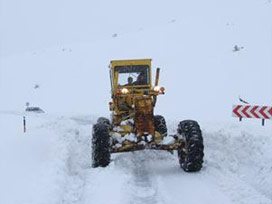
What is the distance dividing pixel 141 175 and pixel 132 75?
371cm

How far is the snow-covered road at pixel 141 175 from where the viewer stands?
27.7 ft

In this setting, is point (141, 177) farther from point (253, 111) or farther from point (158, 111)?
point (158, 111)

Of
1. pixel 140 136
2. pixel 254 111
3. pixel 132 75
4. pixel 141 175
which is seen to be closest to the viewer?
pixel 141 175

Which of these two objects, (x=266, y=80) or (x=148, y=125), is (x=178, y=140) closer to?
(x=148, y=125)

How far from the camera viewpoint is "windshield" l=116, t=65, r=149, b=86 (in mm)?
13219

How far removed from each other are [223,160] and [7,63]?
149ft

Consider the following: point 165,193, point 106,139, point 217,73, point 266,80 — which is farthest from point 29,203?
point 217,73

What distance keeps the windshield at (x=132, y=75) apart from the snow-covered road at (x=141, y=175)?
1.93m

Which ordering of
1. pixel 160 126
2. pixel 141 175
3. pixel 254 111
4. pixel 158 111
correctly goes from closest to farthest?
pixel 141 175
pixel 160 126
pixel 254 111
pixel 158 111

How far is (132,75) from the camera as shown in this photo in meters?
13.2

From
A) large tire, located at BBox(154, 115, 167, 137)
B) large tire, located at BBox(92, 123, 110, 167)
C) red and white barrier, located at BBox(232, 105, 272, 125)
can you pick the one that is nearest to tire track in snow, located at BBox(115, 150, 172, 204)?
large tire, located at BBox(92, 123, 110, 167)

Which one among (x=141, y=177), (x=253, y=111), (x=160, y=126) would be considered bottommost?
(x=141, y=177)

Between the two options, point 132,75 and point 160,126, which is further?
point 160,126

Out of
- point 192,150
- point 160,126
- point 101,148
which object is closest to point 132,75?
point 160,126
